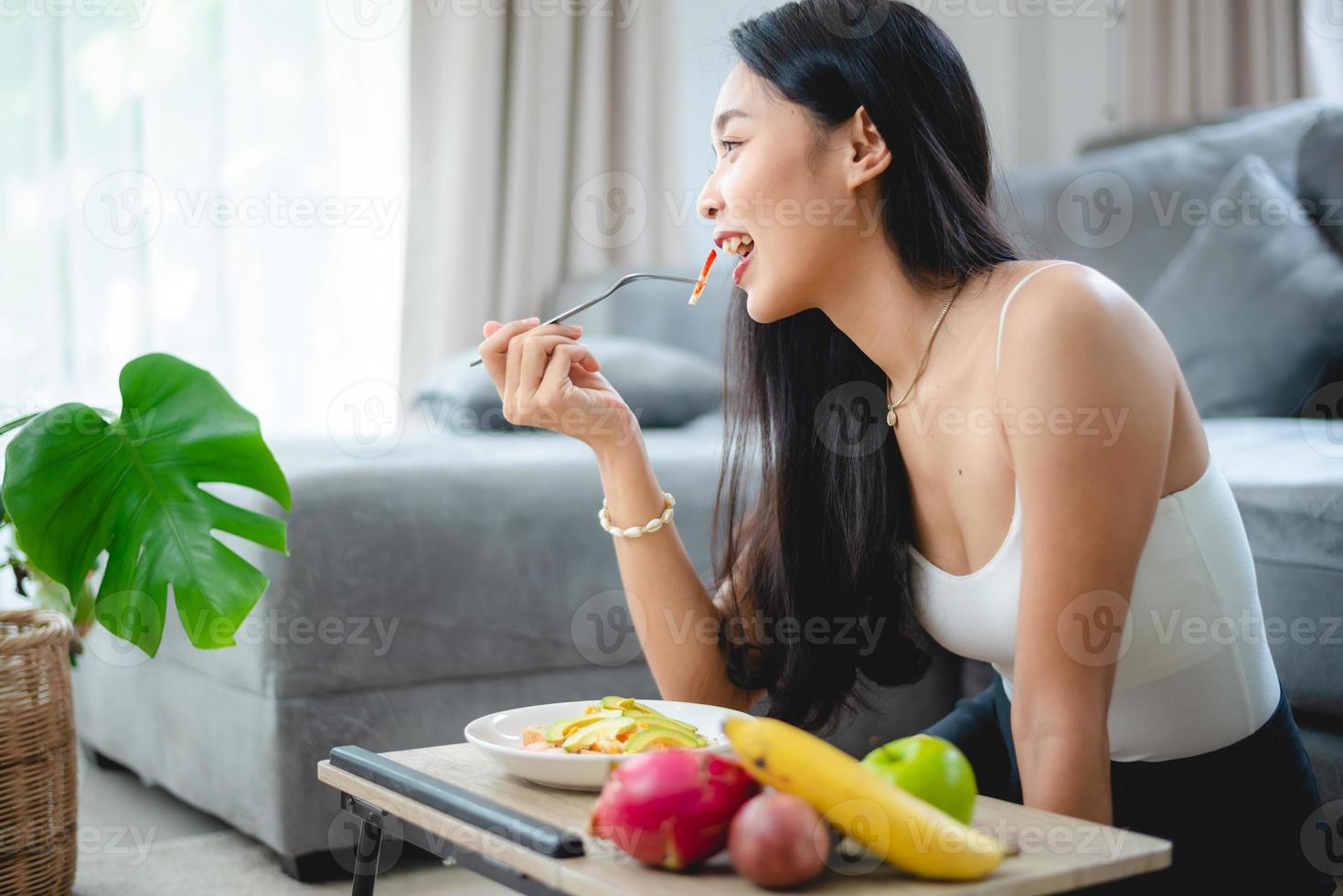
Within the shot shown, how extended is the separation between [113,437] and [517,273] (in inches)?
75.8

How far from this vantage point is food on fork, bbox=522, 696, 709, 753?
Answer: 2.59 ft

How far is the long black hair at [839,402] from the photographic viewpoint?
1.04 m

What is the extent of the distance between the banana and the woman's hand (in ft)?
1.61

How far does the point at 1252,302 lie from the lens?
1.97m

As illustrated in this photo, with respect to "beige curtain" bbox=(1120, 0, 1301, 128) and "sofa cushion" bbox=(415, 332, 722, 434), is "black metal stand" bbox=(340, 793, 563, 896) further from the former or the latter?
"beige curtain" bbox=(1120, 0, 1301, 128)

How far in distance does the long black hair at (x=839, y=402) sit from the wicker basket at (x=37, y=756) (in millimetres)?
721

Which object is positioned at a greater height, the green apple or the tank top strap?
the tank top strap

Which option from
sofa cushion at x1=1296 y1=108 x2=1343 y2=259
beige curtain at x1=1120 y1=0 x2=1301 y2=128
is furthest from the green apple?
beige curtain at x1=1120 y1=0 x2=1301 y2=128

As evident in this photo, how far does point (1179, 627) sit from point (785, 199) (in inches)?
18.2

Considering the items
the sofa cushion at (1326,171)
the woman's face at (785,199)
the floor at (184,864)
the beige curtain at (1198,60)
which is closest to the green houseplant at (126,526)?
the floor at (184,864)

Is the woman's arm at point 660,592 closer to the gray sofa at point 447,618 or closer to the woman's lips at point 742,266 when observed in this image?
the woman's lips at point 742,266

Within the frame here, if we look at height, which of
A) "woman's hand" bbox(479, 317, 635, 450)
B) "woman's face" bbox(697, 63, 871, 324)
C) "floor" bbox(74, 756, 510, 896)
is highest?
"woman's face" bbox(697, 63, 871, 324)

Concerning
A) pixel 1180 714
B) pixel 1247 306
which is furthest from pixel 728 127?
pixel 1247 306

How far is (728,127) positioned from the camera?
110 cm
